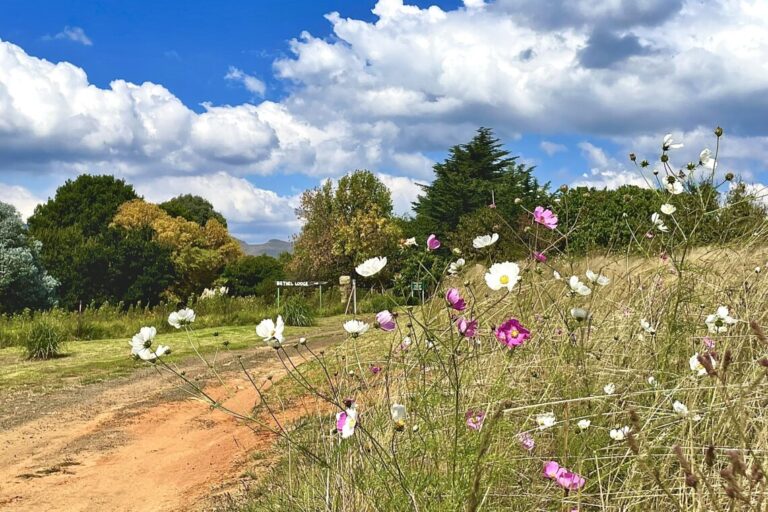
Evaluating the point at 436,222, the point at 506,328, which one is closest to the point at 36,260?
the point at 436,222

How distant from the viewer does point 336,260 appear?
27.7 meters

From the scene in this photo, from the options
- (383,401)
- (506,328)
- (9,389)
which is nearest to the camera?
(506,328)

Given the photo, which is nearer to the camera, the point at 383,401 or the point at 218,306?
the point at 383,401

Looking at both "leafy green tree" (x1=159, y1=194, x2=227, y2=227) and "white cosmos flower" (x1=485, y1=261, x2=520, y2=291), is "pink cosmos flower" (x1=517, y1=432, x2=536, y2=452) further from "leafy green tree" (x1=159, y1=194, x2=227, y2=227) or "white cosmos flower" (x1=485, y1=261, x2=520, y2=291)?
"leafy green tree" (x1=159, y1=194, x2=227, y2=227)

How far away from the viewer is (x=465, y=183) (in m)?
30.5

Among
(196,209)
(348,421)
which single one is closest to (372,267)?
(348,421)

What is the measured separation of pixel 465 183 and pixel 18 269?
18.6 metres

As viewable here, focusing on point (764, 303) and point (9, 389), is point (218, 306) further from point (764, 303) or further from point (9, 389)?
point (764, 303)

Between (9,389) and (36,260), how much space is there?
14.0 meters

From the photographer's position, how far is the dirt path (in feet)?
12.6

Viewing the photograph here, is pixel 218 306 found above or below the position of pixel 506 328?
below

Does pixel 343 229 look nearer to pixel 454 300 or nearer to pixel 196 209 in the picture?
pixel 196 209

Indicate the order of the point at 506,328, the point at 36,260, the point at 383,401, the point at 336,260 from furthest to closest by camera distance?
the point at 336,260, the point at 36,260, the point at 383,401, the point at 506,328

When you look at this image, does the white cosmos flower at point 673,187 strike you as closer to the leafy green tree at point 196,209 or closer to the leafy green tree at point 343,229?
the leafy green tree at point 343,229
